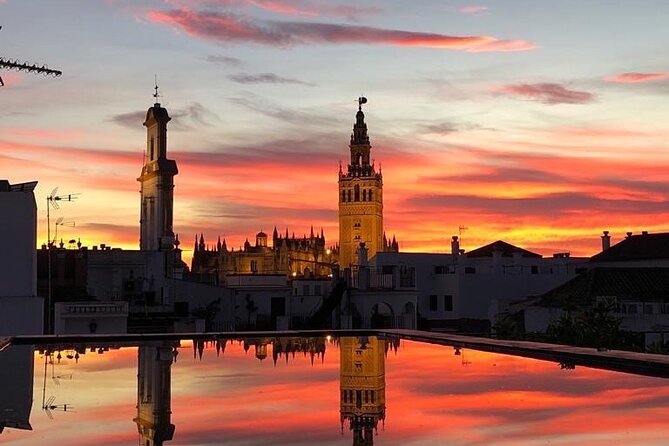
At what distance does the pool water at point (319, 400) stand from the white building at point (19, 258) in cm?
1151

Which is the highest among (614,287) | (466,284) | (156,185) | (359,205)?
(359,205)

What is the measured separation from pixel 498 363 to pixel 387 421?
584 centimetres

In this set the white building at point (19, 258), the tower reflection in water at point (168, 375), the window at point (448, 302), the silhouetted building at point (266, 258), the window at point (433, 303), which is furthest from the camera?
the silhouetted building at point (266, 258)

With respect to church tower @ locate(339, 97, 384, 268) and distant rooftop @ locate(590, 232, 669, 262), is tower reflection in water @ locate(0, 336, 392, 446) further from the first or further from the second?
church tower @ locate(339, 97, 384, 268)

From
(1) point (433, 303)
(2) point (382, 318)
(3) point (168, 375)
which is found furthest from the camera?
(1) point (433, 303)

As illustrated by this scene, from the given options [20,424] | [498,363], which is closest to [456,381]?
[498,363]

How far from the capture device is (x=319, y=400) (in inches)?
387

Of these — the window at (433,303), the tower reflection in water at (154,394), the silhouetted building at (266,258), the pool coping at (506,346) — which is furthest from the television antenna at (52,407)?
the silhouetted building at (266,258)

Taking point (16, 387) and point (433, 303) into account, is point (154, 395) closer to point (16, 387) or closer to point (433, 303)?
point (16, 387)

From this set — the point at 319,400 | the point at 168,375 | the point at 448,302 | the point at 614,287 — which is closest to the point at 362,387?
the point at 319,400

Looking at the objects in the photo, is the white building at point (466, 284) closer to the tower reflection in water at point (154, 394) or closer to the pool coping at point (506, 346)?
the pool coping at point (506, 346)

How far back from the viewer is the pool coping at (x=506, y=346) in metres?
12.6

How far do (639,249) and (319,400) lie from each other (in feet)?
187

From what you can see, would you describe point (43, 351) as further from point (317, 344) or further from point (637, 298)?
point (637, 298)
